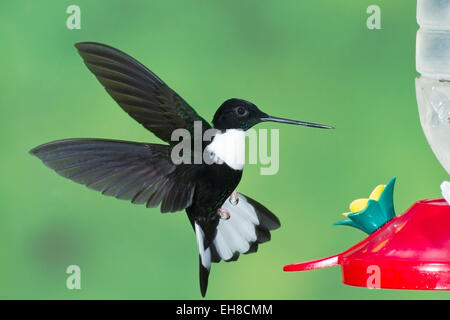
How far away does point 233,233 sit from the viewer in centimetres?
580

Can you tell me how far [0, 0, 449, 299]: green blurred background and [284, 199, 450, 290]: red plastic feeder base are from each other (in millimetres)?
3780

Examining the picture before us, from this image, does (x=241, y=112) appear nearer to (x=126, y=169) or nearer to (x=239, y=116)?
(x=239, y=116)

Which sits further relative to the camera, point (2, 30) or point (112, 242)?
point (2, 30)

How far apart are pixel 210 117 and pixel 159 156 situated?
140 inches

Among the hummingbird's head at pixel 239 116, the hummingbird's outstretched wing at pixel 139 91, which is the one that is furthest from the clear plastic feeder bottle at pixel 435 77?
the hummingbird's outstretched wing at pixel 139 91

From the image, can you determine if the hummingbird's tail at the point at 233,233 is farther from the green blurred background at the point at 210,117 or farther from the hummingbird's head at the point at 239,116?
the green blurred background at the point at 210,117

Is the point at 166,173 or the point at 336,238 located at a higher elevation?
the point at 166,173

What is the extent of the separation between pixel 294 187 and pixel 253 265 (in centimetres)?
69

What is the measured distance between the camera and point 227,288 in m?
Answer: 9.02
